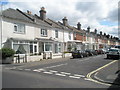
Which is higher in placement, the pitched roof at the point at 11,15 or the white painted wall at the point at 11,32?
the pitched roof at the point at 11,15

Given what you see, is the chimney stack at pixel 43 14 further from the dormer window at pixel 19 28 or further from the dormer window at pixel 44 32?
the dormer window at pixel 19 28

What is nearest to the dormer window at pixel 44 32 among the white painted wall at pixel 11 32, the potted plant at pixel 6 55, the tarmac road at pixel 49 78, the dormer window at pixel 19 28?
the white painted wall at pixel 11 32

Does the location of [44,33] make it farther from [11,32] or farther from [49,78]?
[49,78]

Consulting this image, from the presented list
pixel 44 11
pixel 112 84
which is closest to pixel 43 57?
pixel 44 11

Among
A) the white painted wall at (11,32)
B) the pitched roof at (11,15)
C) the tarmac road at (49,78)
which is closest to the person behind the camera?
the tarmac road at (49,78)

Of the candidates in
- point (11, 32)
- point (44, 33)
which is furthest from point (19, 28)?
point (44, 33)

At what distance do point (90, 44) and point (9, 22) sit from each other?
120 ft

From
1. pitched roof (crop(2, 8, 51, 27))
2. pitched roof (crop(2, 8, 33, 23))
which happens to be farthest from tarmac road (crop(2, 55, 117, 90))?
pitched roof (crop(2, 8, 51, 27))

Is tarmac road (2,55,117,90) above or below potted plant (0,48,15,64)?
below

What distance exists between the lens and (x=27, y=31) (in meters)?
24.6

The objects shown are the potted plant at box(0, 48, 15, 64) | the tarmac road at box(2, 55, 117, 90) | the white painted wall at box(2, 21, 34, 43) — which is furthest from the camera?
the white painted wall at box(2, 21, 34, 43)

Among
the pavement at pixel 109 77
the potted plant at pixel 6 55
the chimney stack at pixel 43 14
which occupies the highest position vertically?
the chimney stack at pixel 43 14

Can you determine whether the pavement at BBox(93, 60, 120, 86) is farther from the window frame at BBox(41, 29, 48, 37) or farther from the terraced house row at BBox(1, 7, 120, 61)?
the window frame at BBox(41, 29, 48, 37)

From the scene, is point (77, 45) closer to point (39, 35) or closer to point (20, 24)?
point (39, 35)
